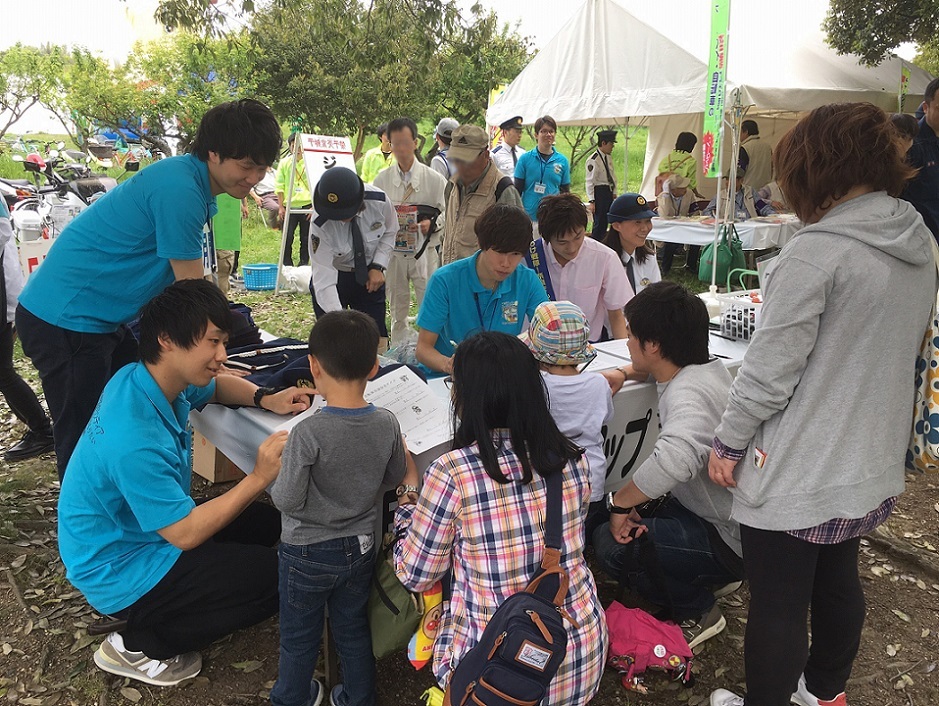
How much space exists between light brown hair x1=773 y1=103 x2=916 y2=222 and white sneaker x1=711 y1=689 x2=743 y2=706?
1432 mm

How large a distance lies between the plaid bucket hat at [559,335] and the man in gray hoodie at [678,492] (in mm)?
218

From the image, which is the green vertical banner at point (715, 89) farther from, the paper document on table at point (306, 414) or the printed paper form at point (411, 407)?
the paper document on table at point (306, 414)

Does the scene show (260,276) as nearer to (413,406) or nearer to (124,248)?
(124,248)

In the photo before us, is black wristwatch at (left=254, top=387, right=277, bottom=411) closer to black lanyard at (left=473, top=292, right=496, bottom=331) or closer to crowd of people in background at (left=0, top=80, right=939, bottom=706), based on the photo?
crowd of people in background at (left=0, top=80, right=939, bottom=706)

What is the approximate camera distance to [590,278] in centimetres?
324

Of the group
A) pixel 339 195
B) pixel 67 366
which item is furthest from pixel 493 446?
pixel 339 195

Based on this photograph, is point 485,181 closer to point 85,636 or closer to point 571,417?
point 571,417

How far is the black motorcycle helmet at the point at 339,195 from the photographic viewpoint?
3650 mm

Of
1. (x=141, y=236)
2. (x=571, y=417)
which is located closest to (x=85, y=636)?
(x=141, y=236)

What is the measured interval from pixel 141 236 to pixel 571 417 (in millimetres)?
1550

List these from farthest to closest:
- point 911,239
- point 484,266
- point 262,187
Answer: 1. point 262,187
2. point 484,266
3. point 911,239

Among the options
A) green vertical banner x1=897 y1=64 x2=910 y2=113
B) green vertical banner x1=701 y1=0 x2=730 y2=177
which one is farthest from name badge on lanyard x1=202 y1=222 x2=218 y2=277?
green vertical banner x1=897 y1=64 x2=910 y2=113

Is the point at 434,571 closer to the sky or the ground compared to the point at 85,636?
closer to the sky

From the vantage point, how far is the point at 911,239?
147 centimetres
